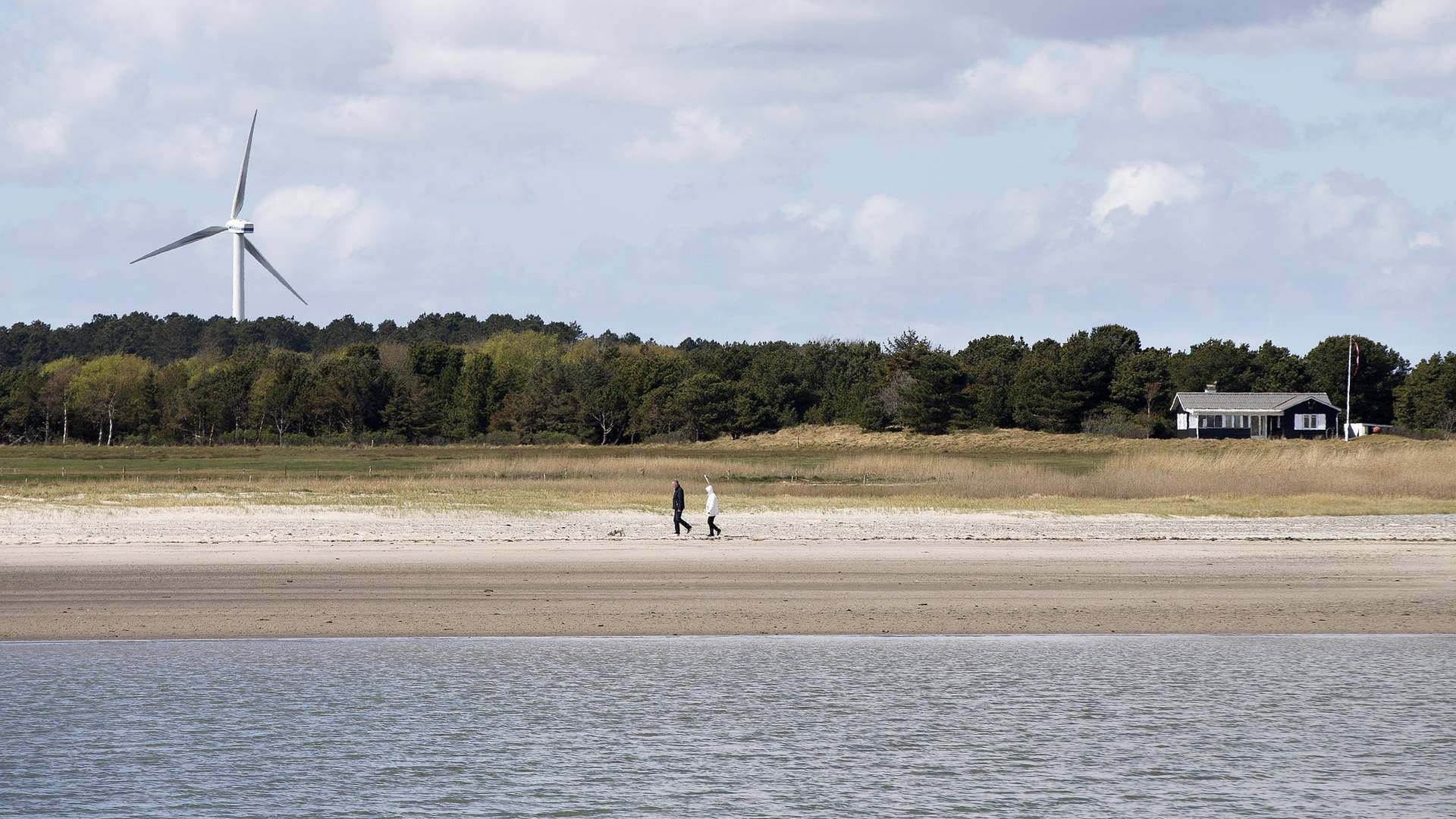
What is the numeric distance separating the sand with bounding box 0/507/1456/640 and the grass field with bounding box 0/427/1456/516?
5.68 m

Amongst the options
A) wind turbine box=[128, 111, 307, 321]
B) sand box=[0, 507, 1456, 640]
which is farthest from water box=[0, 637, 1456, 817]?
wind turbine box=[128, 111, 307, 321]

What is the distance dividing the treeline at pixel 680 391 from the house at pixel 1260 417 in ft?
8.69

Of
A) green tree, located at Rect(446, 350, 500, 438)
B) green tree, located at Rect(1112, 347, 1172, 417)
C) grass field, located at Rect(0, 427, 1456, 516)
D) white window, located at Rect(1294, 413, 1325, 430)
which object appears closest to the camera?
grass field, located at Rect(0, 427, 1456, 516)

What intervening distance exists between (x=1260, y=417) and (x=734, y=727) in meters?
107

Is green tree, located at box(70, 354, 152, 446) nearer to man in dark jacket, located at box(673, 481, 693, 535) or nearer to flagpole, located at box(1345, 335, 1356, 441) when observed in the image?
flagpole, located at box(1345, 335, 1356, 441)

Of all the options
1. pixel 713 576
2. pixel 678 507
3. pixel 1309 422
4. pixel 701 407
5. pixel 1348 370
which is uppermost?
pixel 1348 370

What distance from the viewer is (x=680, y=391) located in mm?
122188

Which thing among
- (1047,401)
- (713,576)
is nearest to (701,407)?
(1047,401)

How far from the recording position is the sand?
843 inches

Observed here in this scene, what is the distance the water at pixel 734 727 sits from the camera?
1350 cm

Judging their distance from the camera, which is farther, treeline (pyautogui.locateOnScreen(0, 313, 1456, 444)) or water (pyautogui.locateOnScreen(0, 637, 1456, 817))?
treeline (pyautogui.locateOnScreen(0, 313, 1456, 444))

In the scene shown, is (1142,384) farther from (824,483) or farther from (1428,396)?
(824,483)

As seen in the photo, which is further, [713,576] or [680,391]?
[680,391]

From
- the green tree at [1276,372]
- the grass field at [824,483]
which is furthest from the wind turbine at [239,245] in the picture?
the green tree at [1276,372]
